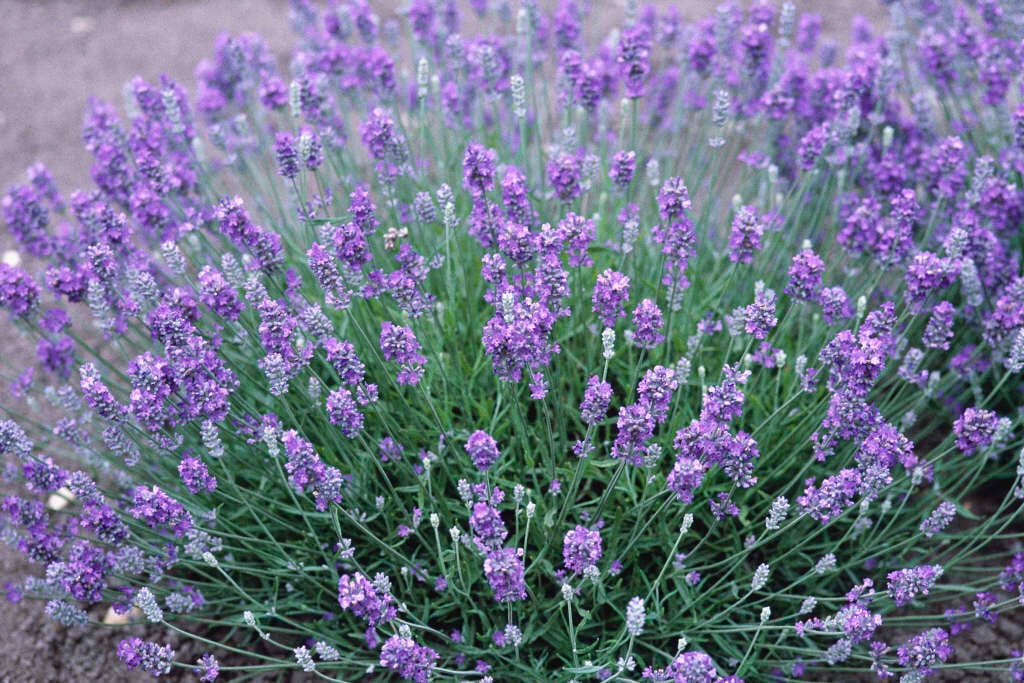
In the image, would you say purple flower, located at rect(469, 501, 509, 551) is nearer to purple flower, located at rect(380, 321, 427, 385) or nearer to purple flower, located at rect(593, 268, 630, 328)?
purple flower, located at rect(380, 321, 427, 385)

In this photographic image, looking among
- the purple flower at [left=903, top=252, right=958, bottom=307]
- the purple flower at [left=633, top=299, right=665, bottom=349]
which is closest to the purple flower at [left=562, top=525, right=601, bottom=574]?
the purple flower at [left=633, top=299, right=665, bottom=349]

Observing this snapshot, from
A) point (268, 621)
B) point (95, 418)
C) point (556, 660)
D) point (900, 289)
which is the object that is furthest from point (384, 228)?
point (900, 289)

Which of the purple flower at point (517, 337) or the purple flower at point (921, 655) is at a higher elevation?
the purple flower at point (517, 337)

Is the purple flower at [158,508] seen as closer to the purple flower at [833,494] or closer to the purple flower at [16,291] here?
the purple flower at [16,291]

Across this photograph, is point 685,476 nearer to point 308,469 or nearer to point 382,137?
point 308,469

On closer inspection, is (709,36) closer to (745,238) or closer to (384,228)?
(745,238)

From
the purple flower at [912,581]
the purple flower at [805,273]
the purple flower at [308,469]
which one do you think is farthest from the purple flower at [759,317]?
the purple flower at [308,469]
